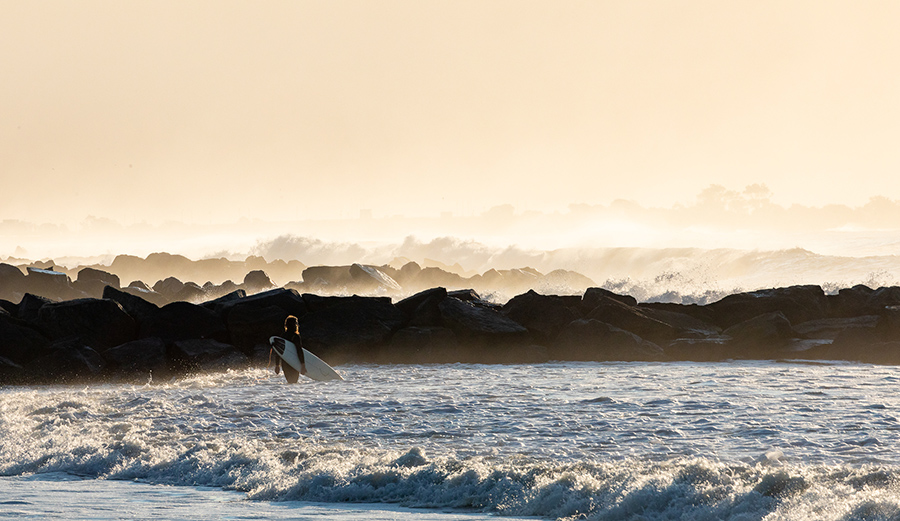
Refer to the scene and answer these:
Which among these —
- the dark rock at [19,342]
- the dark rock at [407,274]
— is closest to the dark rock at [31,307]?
the dark rock at [19,342]

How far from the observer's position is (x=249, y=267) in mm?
56781

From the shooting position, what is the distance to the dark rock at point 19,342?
15.8 meters

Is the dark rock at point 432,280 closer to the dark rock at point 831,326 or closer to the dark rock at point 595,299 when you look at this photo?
the dark rock at point 595,299

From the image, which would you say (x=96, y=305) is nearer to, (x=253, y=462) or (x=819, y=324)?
(x=253, y=462)

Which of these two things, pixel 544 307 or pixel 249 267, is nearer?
pixel 544 307

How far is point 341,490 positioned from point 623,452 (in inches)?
113

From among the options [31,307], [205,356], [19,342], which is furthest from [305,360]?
[31,307]

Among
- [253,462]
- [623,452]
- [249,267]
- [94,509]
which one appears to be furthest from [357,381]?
[249,267]

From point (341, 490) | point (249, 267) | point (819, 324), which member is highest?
point (249, 267)

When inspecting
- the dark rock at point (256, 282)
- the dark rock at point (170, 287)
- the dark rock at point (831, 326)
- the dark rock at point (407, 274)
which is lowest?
the dark rock at point (831, 326)

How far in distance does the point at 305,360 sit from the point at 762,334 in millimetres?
10200

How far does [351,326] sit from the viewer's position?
18219 millimetres

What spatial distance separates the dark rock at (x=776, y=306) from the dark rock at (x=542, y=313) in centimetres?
392

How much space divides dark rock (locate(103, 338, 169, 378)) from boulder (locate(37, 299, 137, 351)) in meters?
1.08
